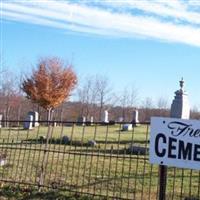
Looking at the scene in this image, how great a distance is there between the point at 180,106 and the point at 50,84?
120ft

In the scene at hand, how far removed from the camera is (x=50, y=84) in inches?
1955

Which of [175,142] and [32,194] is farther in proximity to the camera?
[32,194]

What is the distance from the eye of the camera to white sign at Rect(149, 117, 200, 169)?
6.89 m

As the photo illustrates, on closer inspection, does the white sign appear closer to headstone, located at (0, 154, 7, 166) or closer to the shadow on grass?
the shadow on grass

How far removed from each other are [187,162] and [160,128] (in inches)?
22.6

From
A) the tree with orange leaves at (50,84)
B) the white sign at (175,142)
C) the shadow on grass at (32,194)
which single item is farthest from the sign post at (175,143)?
the tree with orange leaves at (50,84)

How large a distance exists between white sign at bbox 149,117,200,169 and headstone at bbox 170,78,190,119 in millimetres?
6235

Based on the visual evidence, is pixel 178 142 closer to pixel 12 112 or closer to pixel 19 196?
pixel 19 196

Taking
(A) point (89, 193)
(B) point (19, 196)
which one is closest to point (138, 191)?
(A) point (89, 193)

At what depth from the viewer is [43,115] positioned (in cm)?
5978

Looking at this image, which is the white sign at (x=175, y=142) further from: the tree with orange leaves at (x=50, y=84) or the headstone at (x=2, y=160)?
the tree with orange leaves at (x=50, y=84)

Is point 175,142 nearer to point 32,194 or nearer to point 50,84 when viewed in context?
point 32,194

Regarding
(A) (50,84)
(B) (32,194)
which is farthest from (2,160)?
(A) (50,84)

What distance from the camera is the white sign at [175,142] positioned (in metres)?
6.89
